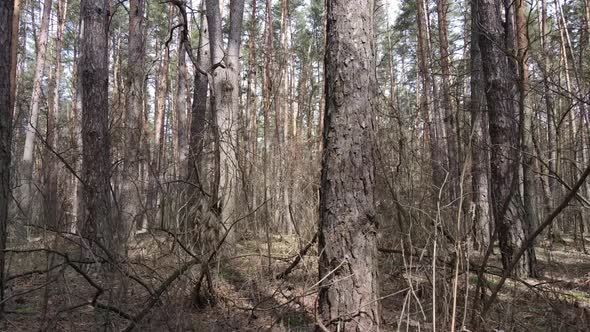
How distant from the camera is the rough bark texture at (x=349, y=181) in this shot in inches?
110

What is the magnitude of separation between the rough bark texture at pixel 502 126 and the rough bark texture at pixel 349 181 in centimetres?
281

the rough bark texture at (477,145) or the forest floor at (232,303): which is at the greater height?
the rough bark texture at (477,145)

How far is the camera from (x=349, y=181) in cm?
285

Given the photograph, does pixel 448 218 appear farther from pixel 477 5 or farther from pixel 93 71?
pixel 93 71

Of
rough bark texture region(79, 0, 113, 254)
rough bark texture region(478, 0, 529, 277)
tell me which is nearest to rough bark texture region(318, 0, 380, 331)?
rough bark texture region(478, 0, 529, 277)

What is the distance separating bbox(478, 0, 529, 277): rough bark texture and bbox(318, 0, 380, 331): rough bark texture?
281 cm

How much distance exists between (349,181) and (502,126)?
3572 mm

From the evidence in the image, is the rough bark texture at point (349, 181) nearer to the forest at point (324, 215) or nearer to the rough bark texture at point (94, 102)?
the forest at point (324, 215)

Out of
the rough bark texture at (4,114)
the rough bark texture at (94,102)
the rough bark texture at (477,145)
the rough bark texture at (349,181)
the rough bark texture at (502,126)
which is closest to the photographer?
the rough bark texture at (349,181)

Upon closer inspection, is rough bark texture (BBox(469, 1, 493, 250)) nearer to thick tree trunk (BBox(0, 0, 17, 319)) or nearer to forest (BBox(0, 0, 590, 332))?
forest (BBox(0, 0, 590, 332))

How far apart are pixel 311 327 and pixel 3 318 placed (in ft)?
8.33

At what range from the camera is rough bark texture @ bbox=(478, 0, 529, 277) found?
5.18 meters

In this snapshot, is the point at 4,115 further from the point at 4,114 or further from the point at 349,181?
the point at 349,181

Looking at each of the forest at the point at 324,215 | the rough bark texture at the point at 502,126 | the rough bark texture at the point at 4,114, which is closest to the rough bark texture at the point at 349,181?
the forest at the point at 324,215
